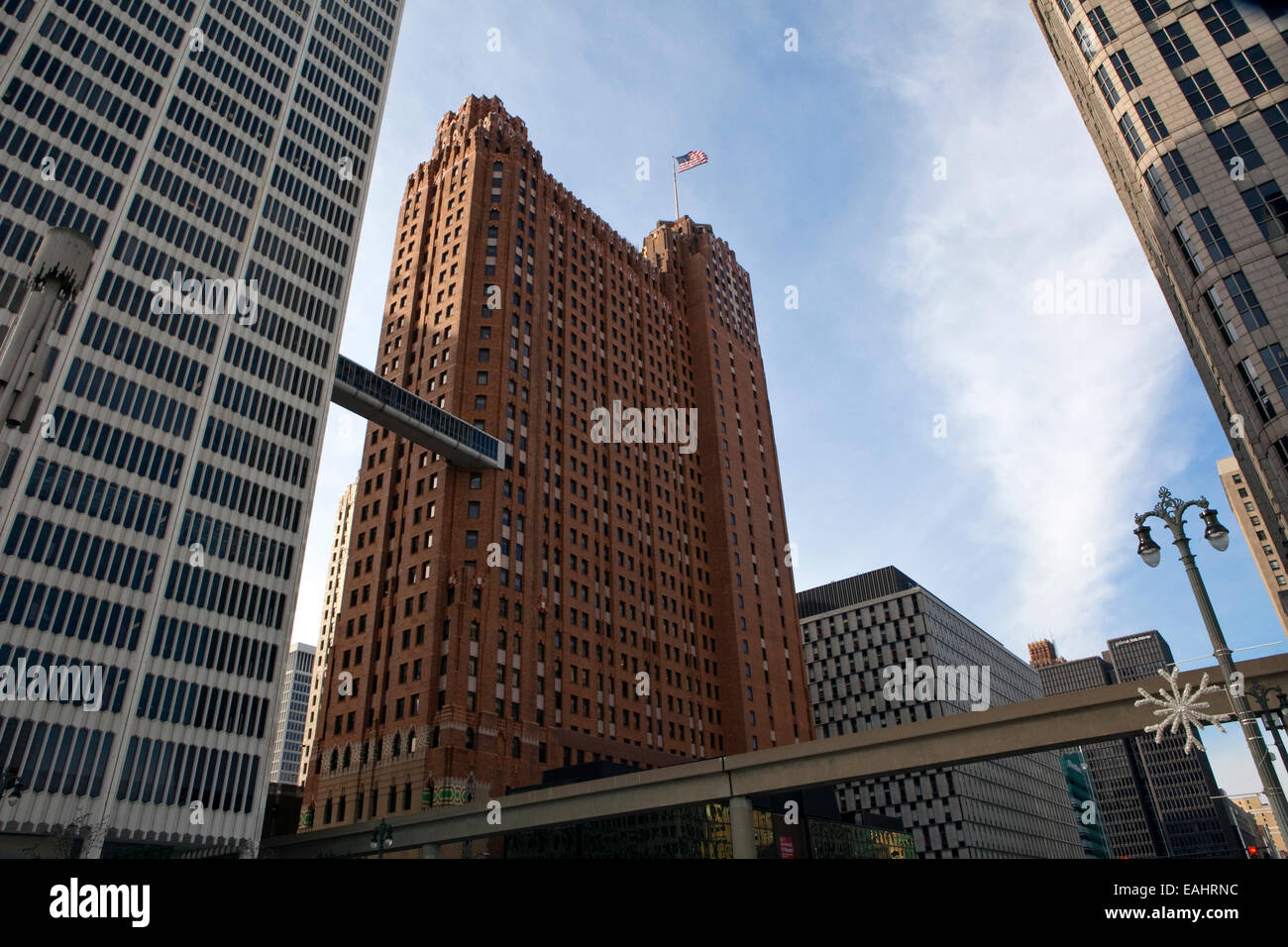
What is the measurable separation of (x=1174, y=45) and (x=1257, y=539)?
10601 centimetres

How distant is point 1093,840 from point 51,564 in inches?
8041

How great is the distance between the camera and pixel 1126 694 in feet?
112

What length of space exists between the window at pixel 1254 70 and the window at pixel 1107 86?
23.6ft

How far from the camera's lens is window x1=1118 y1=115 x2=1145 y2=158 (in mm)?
58188

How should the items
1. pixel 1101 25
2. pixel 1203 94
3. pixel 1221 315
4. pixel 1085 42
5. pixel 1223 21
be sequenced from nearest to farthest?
pixel 1221 315
pixel 1203 94
pixel 1223 21
pixel 1101 25
pixel 1085 42

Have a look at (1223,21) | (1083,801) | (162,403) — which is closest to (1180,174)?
(1223,21)

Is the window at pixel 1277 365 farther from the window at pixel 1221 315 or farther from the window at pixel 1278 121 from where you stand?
the window at pixel 1278 121

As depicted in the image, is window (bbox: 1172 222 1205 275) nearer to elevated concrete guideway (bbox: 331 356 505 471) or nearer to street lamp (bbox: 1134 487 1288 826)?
street lamp (bbox: 1134 487 1288 826)

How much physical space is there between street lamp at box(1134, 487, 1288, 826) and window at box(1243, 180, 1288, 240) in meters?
41.5

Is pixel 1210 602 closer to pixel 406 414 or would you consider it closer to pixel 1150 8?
pixel 1150 8

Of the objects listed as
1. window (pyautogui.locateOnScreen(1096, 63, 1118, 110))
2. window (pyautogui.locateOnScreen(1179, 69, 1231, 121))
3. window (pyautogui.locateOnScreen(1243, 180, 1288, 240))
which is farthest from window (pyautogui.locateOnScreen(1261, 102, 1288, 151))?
window (pyautogui.locateOnScreen(1096, 63, 1118, 110))

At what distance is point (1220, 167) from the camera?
53.5 meters
